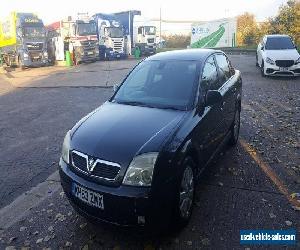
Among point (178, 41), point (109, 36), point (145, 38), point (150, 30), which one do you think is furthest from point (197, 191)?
point (178, 41)

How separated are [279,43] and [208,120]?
12.4 m

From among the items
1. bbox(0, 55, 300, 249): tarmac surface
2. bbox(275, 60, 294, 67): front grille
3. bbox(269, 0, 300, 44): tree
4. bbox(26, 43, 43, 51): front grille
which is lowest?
bbox(0, 55, 300, 249): tarmac surface

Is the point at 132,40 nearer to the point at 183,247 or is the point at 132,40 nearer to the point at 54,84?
the point at 54,84

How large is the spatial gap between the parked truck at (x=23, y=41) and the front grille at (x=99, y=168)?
75.9ft

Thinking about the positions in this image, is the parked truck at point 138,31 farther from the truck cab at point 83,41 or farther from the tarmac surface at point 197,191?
the tarmac surface at point 197,191

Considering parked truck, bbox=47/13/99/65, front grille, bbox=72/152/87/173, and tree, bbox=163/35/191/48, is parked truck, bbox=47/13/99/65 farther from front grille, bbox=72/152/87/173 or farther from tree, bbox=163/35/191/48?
tree, bbox=163/35/191/48

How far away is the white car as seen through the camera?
1387cm

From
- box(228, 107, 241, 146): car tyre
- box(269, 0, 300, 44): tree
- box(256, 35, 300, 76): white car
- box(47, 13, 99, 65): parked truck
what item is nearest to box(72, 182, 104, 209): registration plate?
box(228, 107, 241, 146): car tyre

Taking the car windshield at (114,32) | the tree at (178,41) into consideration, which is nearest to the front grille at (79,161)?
the car windshield at (114,32)

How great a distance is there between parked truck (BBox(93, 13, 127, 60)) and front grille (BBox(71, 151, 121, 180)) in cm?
2578

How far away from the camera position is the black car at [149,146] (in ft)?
11.0

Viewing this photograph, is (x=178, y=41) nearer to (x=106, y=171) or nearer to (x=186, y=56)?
(x=186, y=56)

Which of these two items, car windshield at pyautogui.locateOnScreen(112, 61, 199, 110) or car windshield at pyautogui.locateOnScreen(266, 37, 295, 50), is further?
car windshield at pyautogui.locateOnScreen(266, 37, 295, 50)

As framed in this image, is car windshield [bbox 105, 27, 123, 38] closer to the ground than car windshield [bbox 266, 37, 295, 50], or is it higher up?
higher up
